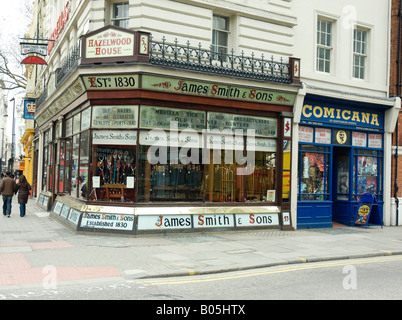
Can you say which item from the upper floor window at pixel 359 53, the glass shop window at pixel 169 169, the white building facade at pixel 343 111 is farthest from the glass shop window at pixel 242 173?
the upper floor window at pixel 359 53

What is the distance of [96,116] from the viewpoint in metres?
13.8

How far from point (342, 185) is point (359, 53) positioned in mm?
5248

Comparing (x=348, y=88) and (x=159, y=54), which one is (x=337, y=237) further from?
(x=159, y=54)

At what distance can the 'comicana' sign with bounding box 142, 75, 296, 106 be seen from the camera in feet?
43.3

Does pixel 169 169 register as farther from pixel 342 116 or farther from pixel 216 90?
pixel 342 116

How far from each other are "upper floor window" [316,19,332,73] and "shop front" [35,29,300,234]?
7.91 feet

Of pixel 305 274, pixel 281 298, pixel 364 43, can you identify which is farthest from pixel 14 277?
pixel 364 43

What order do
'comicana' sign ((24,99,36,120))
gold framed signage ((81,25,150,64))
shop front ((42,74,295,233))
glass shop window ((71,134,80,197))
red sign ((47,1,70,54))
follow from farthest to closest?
'comicana' sign ((24,99,36,120)) → red sign ((47,1,70,54)) → glass shop window ((71,134,80,197)) → shop front ((42,74,295,233)) → gold framed signage ((81,25,150,64))

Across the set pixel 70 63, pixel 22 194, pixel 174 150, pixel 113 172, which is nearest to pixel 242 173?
pixel 174 150

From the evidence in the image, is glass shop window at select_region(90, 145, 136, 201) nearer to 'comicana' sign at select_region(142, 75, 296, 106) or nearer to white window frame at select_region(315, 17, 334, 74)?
'comicana' sign at select_region(142, 75, 296, 106)

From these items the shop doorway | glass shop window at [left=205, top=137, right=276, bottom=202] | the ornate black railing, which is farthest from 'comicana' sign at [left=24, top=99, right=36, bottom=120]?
the shop doorway

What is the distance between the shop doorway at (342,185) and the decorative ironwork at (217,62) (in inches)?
178

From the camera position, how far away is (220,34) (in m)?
15.1

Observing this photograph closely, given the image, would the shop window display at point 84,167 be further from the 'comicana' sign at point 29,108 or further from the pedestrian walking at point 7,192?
the 'comicana' sign at point 29,108
